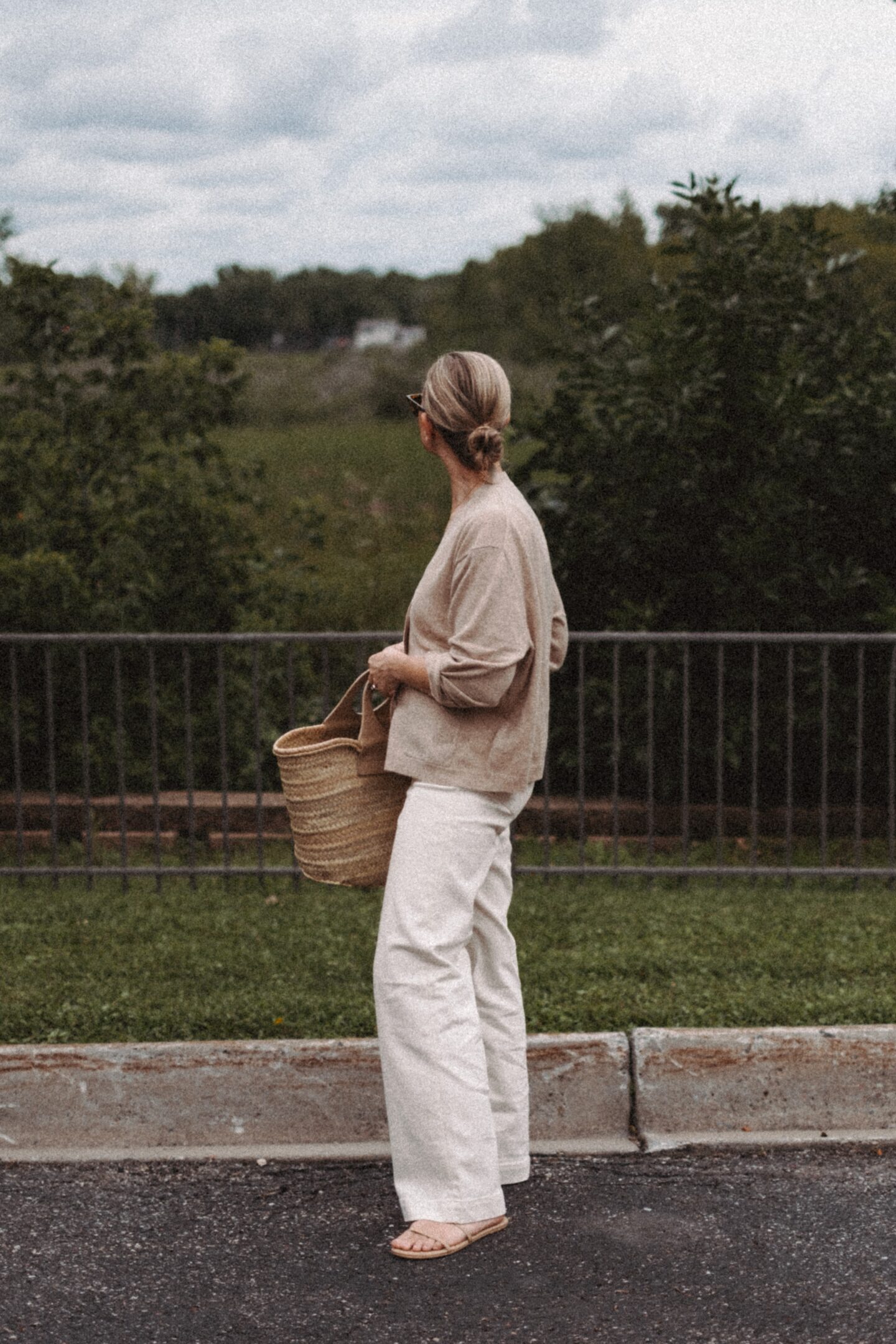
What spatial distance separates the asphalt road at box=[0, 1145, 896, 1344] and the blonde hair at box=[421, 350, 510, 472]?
178 centimetres

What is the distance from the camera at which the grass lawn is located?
471 centimetres

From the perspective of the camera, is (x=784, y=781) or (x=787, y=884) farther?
(x=784, y=781)

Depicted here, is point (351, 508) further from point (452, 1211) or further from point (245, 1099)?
point (452, 1211)

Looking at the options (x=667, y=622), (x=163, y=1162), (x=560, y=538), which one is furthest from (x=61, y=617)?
(x=163, y=1162)

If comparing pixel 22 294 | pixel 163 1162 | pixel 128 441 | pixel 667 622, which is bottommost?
pixel 163 1162

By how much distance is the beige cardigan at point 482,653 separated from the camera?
355cm

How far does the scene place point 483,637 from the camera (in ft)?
11.6

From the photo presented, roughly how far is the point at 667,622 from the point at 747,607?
49cm

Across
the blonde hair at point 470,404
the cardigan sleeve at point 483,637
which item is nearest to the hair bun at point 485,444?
the blonde hair at point 470,404

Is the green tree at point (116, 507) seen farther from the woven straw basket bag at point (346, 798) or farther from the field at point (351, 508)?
the woven straw basket bag at point (346, 798)

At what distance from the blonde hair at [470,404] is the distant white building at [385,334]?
30.8 m

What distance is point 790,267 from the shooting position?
337 inches

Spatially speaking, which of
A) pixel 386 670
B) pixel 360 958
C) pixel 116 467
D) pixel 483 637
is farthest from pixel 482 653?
pixel 116 467

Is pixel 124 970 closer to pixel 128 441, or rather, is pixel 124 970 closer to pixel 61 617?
pixel 61 617
